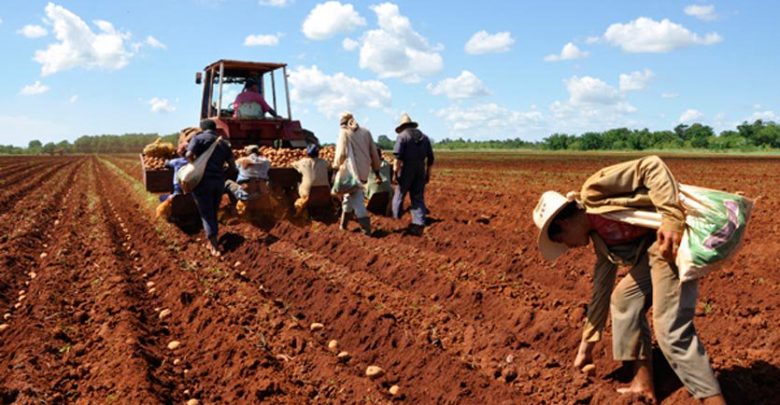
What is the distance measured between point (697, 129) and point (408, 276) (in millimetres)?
88149

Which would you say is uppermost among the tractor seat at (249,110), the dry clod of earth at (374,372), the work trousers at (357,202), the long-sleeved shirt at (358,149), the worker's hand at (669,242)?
the tractor seat at (249,110)

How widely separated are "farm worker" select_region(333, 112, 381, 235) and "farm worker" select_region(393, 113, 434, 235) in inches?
17.5

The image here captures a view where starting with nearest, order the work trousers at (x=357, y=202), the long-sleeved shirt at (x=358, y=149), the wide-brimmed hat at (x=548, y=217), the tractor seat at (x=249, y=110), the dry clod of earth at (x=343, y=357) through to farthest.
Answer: the wide-brimmed hat at (x=548, y=217)
the dry clod of earth at (x=343, y=357)
the long-sleeved shirt at (x=358, y=149)
the work trousers at (x=357, y=202)
the tractor seat at (x=249, y=110)

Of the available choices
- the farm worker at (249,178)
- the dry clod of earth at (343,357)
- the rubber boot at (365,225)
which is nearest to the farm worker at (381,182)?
the rubber boot at (365,225)

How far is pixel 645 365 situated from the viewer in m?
3.42

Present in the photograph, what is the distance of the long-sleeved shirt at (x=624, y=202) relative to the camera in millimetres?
2959

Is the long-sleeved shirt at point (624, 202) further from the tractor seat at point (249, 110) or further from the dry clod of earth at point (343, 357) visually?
the tractor seat at point (249, 110)

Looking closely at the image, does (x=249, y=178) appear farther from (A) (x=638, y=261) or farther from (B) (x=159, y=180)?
(A) (x=638, y=261)

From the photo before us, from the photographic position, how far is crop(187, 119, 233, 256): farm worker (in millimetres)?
7375

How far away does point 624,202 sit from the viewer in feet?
10.5

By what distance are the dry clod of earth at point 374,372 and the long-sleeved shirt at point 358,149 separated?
425 centimetres

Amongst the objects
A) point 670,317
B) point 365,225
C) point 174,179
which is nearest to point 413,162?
point 365,225

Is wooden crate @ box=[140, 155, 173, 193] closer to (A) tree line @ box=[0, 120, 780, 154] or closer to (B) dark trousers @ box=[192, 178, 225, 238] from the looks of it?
(B) dark trousers @ box=[192, 178, 225, 238]

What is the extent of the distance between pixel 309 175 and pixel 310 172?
52 millimetres
